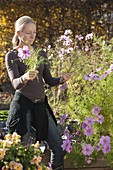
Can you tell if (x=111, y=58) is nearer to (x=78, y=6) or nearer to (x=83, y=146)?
(x=83, y=146)

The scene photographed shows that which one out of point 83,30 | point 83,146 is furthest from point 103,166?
point 83,30

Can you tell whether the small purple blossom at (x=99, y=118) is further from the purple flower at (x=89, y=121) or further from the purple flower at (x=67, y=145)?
the purple flower at (x=67, y=145)

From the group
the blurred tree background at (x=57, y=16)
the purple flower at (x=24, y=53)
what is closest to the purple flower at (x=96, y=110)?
the purple flower at (x=24, y=53)

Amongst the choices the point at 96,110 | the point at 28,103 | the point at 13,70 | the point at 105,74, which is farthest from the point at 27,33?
the point at 96,110

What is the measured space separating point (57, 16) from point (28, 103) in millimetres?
5657

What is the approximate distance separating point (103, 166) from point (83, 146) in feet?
2.07

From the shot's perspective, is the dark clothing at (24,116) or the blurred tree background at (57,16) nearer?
the dark clothing at (24,116)

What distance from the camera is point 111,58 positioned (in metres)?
3.90

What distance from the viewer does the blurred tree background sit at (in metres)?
9.11

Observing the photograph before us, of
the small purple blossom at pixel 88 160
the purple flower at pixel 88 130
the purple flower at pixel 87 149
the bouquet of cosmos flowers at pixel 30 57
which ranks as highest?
the bouquet of cosmos flowers at pixel 30 57

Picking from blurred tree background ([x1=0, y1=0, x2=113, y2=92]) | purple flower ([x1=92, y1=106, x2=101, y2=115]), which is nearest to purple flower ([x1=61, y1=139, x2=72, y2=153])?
purple flower ([x1=92, y1=106, x2=101, y2=115])

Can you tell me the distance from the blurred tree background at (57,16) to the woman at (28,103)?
529 cm

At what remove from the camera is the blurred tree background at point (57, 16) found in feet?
29.9

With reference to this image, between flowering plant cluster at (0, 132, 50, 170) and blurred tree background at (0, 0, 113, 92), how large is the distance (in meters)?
6.25
